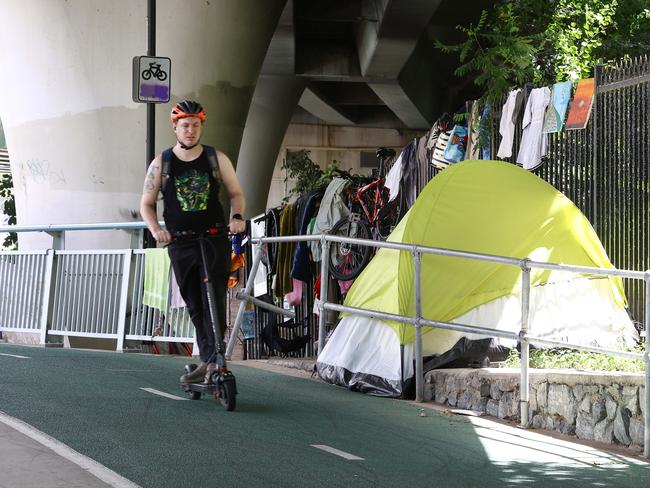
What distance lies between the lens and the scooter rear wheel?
8508 millimetres

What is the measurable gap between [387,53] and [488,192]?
79.1ft

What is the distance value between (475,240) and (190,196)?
12.0 ft

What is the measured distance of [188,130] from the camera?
8.64 meters

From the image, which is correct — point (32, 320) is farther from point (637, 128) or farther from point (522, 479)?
point (522, 479)

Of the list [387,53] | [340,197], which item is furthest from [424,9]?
[340,197]

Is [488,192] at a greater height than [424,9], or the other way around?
[424,9]

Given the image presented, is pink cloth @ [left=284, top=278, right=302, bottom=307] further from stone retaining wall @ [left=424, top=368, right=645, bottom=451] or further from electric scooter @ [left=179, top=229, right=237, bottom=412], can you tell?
electric scooter @ [left=179, top=229, right=237, bottom=412]

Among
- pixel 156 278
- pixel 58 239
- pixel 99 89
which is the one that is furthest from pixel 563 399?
pixel 99 89

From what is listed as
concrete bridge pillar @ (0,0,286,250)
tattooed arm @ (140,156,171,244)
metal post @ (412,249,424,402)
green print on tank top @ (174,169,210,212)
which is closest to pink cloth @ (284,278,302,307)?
metal post @ (412,249,424,402)

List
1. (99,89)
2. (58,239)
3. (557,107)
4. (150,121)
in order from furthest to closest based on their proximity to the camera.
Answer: (99,89) → (150,121) → (58,239) → (557,107)

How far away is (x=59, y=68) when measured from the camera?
20562 millimetres

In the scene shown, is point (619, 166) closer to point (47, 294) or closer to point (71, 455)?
point (47, 294)

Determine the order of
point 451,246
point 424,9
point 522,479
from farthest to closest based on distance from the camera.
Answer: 1. point 424,9
2. point 451,246
3. point 522,479

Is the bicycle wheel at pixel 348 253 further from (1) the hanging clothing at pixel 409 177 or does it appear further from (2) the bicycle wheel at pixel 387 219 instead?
(1) the hanging clothing at pixel 409 177
